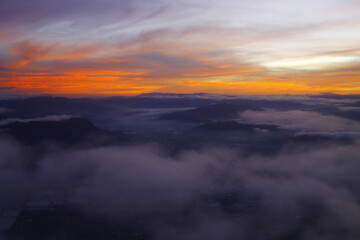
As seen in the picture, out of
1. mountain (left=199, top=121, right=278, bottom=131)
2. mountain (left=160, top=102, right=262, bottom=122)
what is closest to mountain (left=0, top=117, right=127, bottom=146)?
mountain (left=199, top=121, right=278, bottom=131)

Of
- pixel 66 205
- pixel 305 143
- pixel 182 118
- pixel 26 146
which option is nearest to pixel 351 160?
pixel 305 143

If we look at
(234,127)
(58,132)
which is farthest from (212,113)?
(58,132)

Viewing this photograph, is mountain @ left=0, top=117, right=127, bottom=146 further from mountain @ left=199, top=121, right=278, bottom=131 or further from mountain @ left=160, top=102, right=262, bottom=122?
mountain @ left=160, top=102, right=262, bottom=122

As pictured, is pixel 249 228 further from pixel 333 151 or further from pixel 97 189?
pixel 333 151

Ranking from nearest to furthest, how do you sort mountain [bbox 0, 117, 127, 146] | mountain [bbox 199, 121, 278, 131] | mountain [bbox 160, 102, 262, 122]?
mountain [bbox 0, 117, 127, 146], mountain [bbox 199, 121, 278, 131], mountain [bbox 160, 102, 262, 122]

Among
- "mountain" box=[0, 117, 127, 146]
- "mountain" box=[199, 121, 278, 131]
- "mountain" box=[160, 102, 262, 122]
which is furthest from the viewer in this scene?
"mountain" box=[160, 102, 262, 122]

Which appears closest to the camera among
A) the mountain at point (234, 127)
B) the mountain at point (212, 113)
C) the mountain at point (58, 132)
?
the mountain at point (58, 132)

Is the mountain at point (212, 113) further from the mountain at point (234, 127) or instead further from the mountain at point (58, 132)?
the mountain at point (58, 132)

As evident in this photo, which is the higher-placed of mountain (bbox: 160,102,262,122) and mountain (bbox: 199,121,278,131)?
mountain (bbox: 160,102,262,122)

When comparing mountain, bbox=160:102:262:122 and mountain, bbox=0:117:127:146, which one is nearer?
mountain, bbox=0:117:127:146

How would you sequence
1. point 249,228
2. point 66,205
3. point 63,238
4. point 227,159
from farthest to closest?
point 227,159, point 66,205, point 249,228, point 63,238

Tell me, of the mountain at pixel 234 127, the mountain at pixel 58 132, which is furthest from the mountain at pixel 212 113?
the mountain at pixel 58 132
